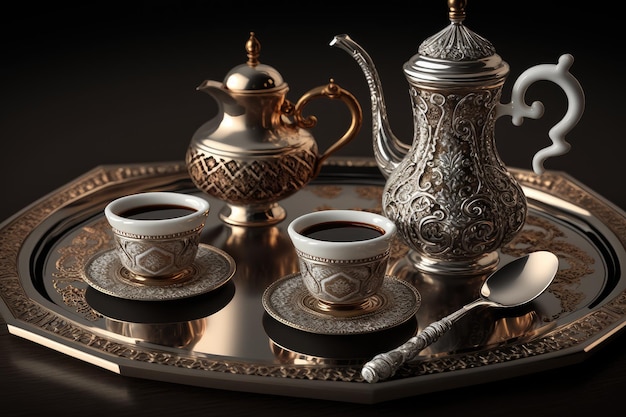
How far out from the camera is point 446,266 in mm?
1601

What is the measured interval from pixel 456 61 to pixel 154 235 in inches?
19.9

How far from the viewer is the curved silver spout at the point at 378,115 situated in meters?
1.68

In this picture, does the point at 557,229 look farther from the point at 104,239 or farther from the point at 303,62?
the point at 303,62

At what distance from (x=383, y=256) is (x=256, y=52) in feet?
1.77

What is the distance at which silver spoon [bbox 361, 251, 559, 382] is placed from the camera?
1269 mm

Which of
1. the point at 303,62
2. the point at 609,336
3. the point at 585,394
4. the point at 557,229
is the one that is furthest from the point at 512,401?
the point at 303,62

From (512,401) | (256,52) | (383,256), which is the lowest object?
(512,401)

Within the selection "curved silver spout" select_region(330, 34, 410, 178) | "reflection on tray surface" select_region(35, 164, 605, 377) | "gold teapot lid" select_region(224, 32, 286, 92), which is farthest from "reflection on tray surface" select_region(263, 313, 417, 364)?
"gold teapot lid" select_region(224, 32, 286, 92)

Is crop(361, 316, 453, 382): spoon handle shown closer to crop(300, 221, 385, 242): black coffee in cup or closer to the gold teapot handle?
crop(300, 221, 385, 242): black coffee in cup

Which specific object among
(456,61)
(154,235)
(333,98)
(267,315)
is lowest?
(267,315)

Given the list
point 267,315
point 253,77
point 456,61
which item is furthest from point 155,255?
point 456,61

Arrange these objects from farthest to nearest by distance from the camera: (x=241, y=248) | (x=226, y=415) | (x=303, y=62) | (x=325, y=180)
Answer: (x=303, y=62) < (x=325, y=180) < (x=241, y=248) < (x=226, y=415)

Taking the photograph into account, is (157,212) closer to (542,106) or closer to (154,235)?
(154,235)

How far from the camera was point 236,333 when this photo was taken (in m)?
1.42
